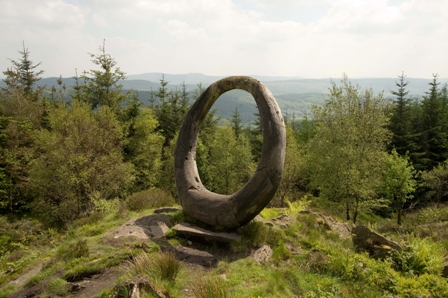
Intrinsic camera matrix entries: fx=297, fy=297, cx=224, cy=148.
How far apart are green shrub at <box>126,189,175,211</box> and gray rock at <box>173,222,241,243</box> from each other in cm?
398

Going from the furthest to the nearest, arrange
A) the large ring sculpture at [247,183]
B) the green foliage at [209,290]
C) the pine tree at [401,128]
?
the pine tree at [401,128] → the large ring sculpture at [247,183] → the green foliage at [209,290]

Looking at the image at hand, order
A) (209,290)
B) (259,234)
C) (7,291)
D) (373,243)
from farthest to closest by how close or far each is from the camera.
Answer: (259,234)
(373,243)
(7,291)
(209,290)

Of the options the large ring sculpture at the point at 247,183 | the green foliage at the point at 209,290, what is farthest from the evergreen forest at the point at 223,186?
the large ring sculpture at the point at 247,183

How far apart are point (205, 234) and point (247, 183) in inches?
78.1

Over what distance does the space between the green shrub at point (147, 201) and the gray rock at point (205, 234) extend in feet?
13.0

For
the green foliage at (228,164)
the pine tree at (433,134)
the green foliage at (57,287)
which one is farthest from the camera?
the pine tree at (433,134)

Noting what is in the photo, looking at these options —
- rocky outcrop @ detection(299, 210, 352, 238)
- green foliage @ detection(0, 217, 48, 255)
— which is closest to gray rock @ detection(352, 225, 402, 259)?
rocky outcrop @ detection(299, 210, 352, 238)

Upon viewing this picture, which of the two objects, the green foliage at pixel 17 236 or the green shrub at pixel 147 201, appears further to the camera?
the green foliage at pixel 17 236

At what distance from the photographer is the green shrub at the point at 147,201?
12740 mm

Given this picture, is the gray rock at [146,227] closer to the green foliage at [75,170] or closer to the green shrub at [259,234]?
the green shrub at [259,234]

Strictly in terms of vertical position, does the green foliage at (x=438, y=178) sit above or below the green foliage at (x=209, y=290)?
below

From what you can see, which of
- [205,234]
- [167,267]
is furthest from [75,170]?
[167,267]

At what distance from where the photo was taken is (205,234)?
29.0 ft

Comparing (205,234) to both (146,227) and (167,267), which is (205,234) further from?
(167,267)
